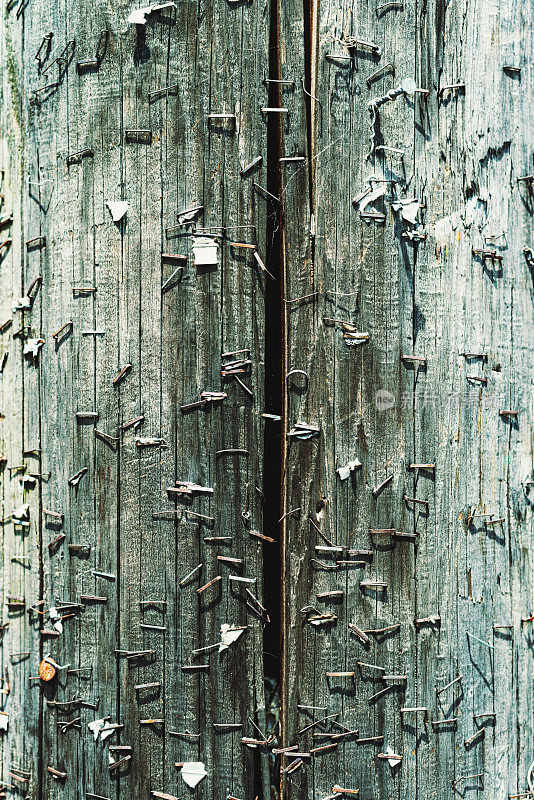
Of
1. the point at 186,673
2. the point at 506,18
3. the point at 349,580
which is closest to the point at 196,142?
the point at 506,18

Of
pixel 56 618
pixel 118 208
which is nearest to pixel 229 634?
pixel 56 618

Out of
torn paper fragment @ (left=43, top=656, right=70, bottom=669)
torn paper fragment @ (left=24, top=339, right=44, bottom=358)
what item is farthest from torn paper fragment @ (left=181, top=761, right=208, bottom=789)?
torn paper fragment @ (left=24, top=339, right=44, bottom=358)

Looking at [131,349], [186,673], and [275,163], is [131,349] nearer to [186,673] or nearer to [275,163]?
[275,163]

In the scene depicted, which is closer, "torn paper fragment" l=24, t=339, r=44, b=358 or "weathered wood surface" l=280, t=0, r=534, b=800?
"weathered wood surface" l=280, t=0, r=534, b=800

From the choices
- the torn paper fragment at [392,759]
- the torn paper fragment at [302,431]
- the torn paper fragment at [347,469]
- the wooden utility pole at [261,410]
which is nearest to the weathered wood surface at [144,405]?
the wooden utility pole at [261,410]

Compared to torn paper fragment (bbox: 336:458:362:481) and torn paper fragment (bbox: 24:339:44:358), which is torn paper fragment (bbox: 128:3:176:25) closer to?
torn paper fragment (bbox: 24:339:44:358)

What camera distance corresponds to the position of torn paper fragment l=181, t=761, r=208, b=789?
219 centimetres

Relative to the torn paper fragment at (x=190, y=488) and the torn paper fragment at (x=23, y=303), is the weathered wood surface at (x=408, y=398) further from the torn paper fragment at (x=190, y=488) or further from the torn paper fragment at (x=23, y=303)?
the torn paper fragment at (x=23, y=303)

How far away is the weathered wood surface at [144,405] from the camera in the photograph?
2.22 metres

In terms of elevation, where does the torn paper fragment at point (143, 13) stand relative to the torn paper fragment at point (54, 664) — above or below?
above

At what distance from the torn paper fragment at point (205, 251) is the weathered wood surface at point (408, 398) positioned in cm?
30

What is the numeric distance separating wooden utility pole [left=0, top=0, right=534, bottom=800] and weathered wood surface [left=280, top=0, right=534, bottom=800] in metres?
0.01

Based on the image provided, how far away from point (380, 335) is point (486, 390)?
0.51m

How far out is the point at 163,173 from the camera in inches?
88.7
